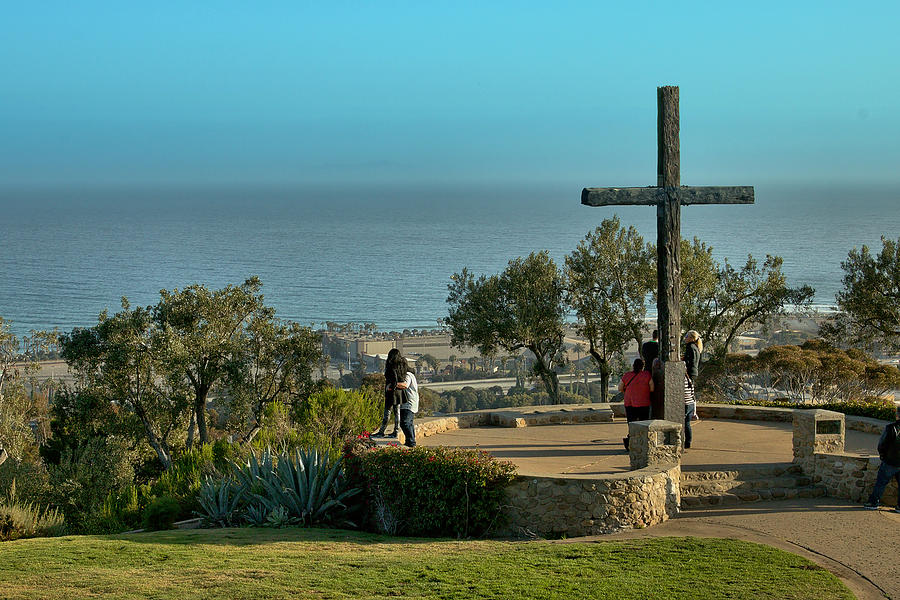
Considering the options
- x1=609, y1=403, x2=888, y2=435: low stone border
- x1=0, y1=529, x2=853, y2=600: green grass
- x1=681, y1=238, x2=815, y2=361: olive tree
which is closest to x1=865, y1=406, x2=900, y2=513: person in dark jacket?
x1=0, y1=529, x2=853, y2=600: green grass

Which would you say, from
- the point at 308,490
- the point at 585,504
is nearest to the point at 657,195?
the point at 585,504

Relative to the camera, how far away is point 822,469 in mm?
13383

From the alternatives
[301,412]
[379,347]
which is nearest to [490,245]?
[379,347]

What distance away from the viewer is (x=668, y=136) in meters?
14.2

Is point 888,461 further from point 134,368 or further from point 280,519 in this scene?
point 134,368

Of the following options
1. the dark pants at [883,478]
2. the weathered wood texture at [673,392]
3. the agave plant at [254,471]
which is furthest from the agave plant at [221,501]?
the dark pants at [883,478]

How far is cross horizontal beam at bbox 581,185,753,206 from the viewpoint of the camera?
14234 mm

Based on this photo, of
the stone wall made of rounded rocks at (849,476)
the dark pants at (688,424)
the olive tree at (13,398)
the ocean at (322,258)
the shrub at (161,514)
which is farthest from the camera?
the ocean at (322,258)

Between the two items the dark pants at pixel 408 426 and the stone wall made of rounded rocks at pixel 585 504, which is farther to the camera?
the dark pants at pixel 408 426

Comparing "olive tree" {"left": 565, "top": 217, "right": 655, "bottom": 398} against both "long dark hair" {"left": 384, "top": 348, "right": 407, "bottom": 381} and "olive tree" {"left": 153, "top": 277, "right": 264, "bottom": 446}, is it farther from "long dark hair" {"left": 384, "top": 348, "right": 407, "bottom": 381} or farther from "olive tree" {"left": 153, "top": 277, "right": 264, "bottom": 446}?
"long dark hair" {"left": 384, "top": 348, "right": 407, "bottom": 381}

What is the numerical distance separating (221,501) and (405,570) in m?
4.48

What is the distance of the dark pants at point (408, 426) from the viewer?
14.9m

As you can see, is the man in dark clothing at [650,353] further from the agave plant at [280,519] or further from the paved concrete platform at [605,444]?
the agave plant at [280,519]

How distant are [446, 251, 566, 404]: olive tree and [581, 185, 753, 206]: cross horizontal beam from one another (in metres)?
15.1
